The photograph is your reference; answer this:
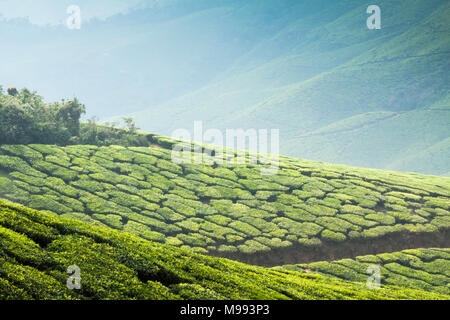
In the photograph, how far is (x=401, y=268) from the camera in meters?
19.5

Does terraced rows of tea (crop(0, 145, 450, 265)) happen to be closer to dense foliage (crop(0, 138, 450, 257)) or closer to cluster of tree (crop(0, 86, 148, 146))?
dense foliage (crop(0, 138, 450, 257))

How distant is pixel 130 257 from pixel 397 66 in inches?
7903

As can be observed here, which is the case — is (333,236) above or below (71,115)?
below

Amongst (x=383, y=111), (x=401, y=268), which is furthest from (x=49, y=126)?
(x=383, y=111)

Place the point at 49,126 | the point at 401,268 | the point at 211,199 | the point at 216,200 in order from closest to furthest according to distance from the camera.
→ 1. the point at 401,268
2. the point at 216,200
3. the point at 211,199
4. the point at 49,126

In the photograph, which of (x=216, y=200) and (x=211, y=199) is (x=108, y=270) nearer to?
(x=216, y=200)

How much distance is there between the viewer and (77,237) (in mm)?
10812

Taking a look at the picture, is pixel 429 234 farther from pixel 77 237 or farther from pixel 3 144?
pixel 3 144

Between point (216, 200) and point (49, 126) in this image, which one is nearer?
point (216, 200)

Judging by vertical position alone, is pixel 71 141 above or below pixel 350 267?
above

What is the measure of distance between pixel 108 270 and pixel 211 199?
564 inches

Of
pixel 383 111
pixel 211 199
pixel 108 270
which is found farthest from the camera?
pixel 383 111

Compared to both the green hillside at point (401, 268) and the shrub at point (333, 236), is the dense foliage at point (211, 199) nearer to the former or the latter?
the shrub at point (333, 236)
